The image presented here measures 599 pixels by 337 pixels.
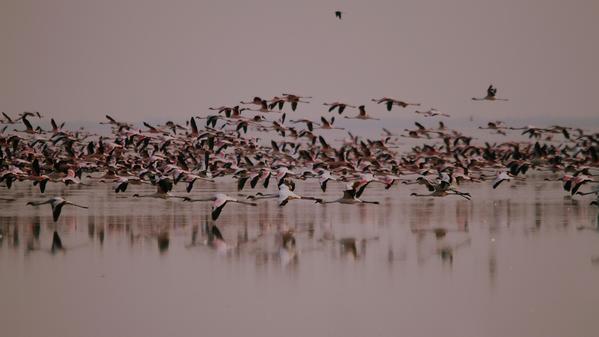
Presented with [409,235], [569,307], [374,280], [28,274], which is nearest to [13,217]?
[28,274]

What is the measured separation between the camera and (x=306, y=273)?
69.7ft

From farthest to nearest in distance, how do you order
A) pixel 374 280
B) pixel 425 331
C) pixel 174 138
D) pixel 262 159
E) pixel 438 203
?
pixel 262 159, pixel 174 138, pixel 438 203, pixel 374 280, pixel 425 331

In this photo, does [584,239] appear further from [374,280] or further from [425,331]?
[425,331]

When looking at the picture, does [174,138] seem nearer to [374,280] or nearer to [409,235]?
[409,235]

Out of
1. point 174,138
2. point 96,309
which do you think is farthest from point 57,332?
point 174,138

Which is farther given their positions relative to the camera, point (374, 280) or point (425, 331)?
point (374, 280)

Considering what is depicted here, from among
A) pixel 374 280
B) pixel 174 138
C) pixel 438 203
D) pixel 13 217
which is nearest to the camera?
pixel 374 280

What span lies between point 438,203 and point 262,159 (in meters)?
10.1

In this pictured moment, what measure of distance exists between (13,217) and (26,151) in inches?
405

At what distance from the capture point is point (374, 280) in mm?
20719

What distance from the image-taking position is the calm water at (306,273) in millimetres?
17641

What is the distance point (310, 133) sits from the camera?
39.5 meters

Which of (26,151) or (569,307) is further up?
(26,151)

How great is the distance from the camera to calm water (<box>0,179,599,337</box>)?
1764 centimetres
